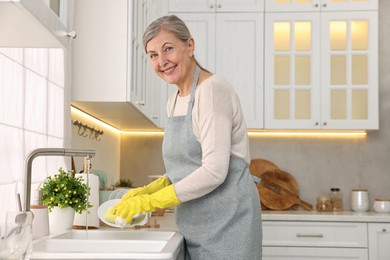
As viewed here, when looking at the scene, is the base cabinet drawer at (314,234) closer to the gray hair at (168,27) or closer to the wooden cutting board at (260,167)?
the wooden cutting board at (260,167)

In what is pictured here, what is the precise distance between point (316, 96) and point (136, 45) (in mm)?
1791

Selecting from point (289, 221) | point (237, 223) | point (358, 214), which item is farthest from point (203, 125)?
point (358, 214)

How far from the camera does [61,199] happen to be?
2.22 metres

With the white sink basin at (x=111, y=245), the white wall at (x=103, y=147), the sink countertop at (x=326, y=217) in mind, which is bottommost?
the sink countertop at (x=326, y=217)

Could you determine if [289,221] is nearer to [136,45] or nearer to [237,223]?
[136,45]

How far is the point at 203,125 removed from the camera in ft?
6.35

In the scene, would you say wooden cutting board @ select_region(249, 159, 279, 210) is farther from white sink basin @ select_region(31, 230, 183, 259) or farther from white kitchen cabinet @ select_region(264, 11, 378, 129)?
white sink basin @ select_region(31, 230, 183, 259)

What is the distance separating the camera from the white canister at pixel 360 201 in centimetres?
443

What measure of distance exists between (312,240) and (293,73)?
1.19 m

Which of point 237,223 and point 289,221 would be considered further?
point 289,221

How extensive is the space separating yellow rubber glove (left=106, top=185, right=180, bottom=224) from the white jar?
109 inches

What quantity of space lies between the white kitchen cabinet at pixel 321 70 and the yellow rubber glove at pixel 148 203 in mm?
2560

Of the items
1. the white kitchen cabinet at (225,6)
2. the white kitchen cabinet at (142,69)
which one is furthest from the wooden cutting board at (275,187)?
the white kitchen cabinet at (225,6)

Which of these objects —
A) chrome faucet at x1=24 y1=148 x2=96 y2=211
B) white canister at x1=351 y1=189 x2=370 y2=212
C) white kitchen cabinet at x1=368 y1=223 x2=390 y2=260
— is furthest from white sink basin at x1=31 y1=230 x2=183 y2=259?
white canister at x1=351 y1=189 x2=370 y2=212
